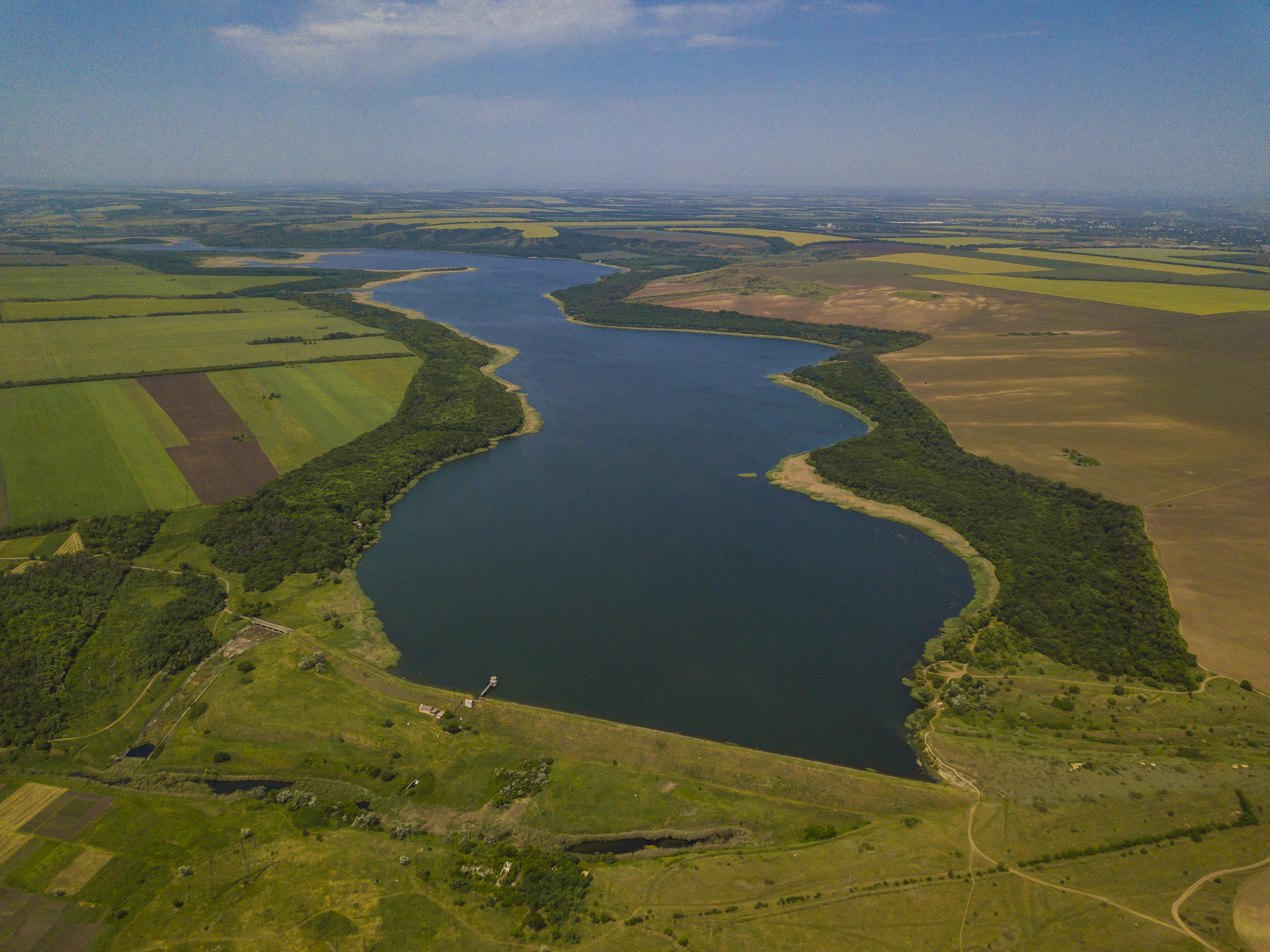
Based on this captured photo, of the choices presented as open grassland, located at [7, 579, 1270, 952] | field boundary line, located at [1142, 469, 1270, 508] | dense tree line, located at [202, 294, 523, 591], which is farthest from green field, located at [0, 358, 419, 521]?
field boundary line, located at [1142, 469, 1270, 508]

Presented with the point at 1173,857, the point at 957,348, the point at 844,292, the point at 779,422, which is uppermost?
the point at 844,292

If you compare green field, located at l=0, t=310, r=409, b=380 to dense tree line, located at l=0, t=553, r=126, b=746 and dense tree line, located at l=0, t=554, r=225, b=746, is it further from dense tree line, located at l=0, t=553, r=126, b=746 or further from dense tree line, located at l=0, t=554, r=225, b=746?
dense tree line, located at l=0, t=554, r=225, b=746

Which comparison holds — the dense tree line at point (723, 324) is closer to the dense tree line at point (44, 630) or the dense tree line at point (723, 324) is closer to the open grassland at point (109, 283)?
the open grassland at point (109, 283)

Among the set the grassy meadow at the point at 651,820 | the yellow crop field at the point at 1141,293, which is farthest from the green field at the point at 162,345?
the yellow crop field at the point at 1141,293

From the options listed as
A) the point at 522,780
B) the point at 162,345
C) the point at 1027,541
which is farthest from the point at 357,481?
the point at 162,345

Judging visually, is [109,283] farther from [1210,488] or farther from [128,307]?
[1210,488]

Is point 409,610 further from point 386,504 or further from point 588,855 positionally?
point 588,855

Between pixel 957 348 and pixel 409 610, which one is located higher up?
pixel 957 348

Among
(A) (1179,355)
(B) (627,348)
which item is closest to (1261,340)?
(A) (1179,355)
